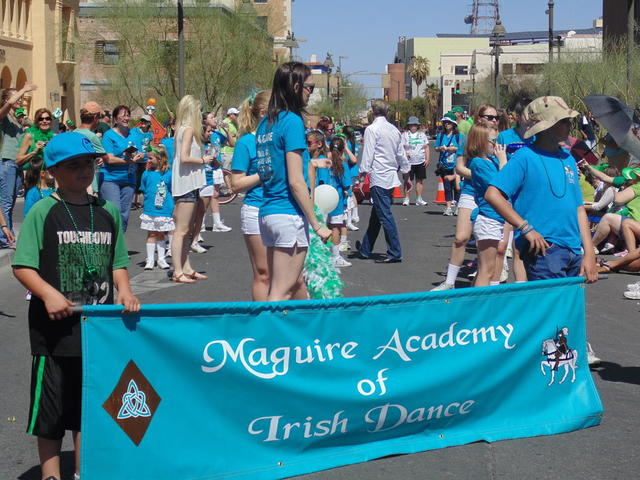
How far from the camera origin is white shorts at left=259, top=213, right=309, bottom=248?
6.47 m

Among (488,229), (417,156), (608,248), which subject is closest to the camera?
(488,229)

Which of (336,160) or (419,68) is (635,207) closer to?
(336,160)

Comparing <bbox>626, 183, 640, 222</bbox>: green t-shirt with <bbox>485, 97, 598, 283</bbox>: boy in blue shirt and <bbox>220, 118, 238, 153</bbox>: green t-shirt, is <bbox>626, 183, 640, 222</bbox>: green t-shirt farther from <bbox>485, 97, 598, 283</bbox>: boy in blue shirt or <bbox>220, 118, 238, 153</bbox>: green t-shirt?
<bbox>220, 118, 238, 153</bbox>: green t-shirt

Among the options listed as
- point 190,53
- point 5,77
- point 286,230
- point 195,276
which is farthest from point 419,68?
point 286,230

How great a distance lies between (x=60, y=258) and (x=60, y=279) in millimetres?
94

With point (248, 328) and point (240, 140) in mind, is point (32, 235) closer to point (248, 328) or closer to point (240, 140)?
point (248, 328)

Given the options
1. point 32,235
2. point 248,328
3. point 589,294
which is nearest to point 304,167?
point 248,328

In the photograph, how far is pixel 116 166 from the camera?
39.0ft

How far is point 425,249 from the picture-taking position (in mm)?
14359

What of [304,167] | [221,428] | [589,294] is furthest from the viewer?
[589,294]

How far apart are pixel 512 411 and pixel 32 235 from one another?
108 inches

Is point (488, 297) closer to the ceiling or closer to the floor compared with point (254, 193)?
closer to the floor

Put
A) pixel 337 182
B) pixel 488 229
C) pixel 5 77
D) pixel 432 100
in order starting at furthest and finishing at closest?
pixel 432 100
pixel 5 77
pixel 337 182
pixel 488 229

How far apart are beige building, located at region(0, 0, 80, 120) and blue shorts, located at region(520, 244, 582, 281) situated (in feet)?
115
